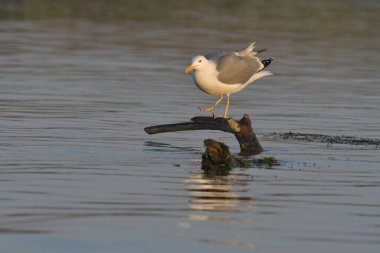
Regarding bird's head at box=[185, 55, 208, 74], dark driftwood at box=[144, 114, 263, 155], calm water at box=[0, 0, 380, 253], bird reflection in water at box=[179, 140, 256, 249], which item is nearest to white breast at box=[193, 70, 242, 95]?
bird's head at box=[185, 55, 208, 74]

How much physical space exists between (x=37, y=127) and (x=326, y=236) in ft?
29.0

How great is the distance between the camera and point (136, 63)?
31.7m

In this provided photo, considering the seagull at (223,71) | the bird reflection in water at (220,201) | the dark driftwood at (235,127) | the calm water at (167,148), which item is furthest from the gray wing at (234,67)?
the bird reflection in water at (220,201)

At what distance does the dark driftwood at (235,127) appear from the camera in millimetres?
16719

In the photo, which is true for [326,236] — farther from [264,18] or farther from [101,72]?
[264,18]

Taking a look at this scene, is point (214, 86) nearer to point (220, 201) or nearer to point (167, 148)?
point (167, 148)

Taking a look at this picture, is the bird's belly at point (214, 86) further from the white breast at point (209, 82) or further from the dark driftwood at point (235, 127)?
the dark driftwood at point (235, 127)

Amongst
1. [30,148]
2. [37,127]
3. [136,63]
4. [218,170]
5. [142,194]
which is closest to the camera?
[142,194]

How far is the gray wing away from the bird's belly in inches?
2.8

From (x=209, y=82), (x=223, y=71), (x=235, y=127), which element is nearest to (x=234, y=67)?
(x=223, y=71)

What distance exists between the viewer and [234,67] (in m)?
17.6

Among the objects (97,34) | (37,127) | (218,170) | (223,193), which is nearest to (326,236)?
(223,193)

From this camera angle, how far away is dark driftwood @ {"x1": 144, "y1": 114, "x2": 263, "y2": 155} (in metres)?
16.7

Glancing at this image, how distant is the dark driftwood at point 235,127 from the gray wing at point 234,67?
0.83 metres
